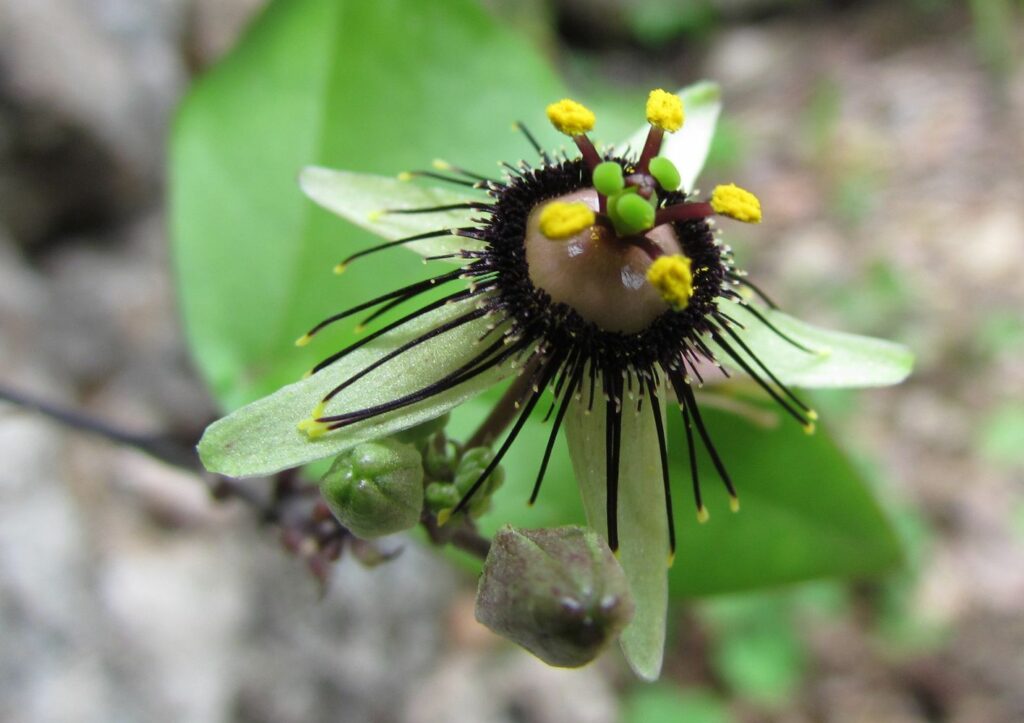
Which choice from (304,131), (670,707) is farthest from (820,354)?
(670,707)

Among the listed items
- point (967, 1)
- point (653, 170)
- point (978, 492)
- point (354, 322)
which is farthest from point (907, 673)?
point (967, 1)

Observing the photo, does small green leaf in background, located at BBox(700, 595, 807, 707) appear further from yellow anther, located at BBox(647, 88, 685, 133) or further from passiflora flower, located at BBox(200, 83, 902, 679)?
yellow anther, located at BBox(647, 88, 685, 133)

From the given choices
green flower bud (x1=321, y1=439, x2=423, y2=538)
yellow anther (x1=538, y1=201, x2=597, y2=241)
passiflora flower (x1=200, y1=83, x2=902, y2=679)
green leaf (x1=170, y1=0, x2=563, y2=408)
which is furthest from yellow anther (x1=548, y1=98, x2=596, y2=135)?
green leaf (x1=170, y1=0, x2=563, y2=408)

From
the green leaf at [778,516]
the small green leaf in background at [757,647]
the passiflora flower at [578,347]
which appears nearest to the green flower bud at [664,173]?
the passiflora flower at [578,347]

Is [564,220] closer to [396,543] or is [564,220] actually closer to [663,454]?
[663,454]

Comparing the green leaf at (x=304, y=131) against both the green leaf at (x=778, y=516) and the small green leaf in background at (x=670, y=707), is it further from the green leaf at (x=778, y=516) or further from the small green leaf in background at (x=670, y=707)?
the small green leaf in background at (x=670, y=707)

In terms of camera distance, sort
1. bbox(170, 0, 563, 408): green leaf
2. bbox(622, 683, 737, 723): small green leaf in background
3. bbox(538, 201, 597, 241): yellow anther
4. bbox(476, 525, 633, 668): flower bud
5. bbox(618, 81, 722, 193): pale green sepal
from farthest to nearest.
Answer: bbox(622, 683, 737, 723): small green leaf in background
bbox(170, 0, 563, 408): green leaf
bbox(618, 81, 722, 193): pale green sepal
bbox(538, 201, 597, 241): yellow anther
bbox(476, 525, 633, 668): flower bud

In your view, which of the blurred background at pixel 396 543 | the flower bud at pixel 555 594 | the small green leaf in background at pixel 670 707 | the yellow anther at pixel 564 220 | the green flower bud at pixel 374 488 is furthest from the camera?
the small green leaf in background at pixel 670 707
